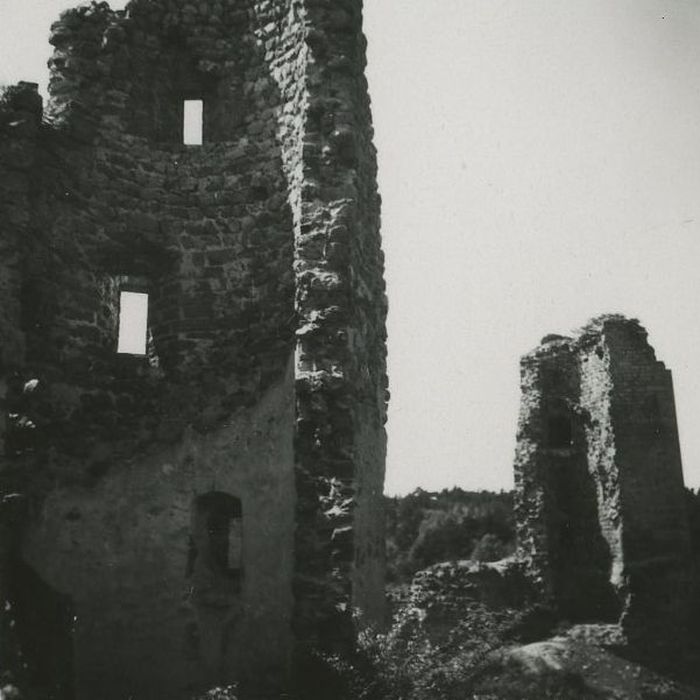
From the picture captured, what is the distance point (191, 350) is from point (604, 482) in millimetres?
13609

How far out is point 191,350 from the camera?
8078mm

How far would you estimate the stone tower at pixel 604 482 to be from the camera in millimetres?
17703

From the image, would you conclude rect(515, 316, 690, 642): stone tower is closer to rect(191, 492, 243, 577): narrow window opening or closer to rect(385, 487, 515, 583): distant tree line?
rect(385, 487, 515, 583): distant tree line

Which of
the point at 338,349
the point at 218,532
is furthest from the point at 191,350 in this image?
the point at 218,532

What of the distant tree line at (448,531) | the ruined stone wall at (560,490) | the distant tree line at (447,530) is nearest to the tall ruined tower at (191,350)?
the ruined stone wall at (560,490)

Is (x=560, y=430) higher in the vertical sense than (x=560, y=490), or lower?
higher

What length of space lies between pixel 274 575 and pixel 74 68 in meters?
5.37

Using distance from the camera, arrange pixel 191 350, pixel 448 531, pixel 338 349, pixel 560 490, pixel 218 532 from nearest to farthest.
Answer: pixel 338 349 → pixel 218 532 → pixel 191 350 → pixel 560 490 → pixel 448 531

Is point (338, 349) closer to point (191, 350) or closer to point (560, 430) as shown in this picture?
point (191, 350)

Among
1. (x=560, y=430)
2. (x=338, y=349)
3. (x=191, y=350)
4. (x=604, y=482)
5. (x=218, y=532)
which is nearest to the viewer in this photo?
(x=338, y=349)

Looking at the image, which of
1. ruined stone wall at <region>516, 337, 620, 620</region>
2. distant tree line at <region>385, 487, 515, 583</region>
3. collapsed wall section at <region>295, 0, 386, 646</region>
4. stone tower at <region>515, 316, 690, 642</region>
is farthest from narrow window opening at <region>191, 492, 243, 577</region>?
distant tree line at <region>385, 487, 515, 583</region>

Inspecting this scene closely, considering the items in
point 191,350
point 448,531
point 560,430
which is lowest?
point 448,531

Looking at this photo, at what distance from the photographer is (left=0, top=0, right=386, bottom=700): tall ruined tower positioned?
7.15 m

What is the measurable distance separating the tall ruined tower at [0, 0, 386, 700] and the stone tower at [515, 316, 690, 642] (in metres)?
11.5
